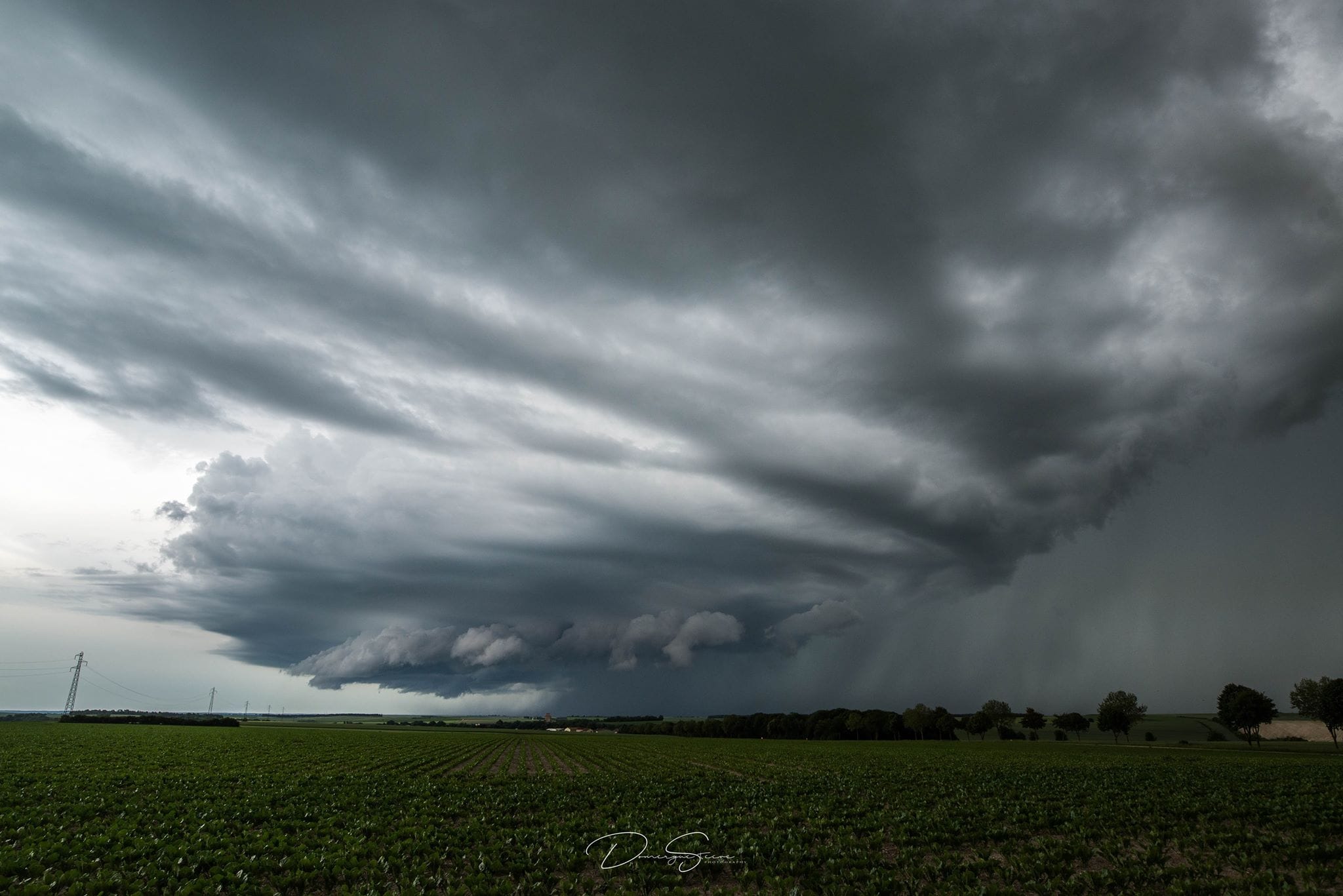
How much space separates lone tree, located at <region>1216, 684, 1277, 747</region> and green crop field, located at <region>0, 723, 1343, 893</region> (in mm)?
105162

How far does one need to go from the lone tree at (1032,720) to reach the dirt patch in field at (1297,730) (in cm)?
5107

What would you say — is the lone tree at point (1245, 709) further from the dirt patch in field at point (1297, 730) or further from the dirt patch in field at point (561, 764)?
the dirt patch in field at point (561, 764)

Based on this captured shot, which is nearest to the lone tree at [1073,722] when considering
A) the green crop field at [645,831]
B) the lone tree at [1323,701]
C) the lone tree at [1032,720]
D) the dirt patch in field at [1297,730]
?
the lone tree at [1032,720]

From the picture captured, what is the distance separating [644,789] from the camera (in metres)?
43.9

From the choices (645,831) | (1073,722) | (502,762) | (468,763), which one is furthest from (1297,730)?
(645,831)

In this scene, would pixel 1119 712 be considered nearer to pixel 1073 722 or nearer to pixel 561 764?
pixel 1073 722

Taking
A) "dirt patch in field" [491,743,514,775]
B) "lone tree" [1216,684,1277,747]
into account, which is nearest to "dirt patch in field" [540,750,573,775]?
"dirt patch in field" [491,743,514,775]

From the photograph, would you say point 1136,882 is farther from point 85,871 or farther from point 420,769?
point 420,769

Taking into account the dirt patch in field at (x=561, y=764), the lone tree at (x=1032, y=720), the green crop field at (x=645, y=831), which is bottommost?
the lone tree at (x=1032, y=720)

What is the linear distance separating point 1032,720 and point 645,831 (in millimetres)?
212569

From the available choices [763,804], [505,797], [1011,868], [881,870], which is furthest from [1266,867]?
[505,797]

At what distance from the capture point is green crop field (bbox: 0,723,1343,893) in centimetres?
2108

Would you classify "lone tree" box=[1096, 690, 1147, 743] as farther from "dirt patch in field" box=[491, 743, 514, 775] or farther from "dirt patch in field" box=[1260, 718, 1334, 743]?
"dirt patch in field" box=[491, 743, 514, 775]

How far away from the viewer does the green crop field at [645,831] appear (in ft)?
69.2
